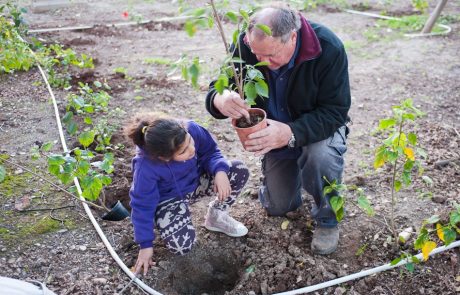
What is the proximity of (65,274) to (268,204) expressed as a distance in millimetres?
1180

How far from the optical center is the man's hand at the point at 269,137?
210 centimetres

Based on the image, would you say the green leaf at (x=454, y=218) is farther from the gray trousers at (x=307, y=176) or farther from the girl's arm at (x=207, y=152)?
the girl's arm at (x=207, y=152)

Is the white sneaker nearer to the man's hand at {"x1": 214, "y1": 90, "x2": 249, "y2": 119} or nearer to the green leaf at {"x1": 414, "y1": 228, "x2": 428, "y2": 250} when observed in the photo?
the man's hand at {"x1": 214, "y1": 90, "x2": 249, "y2": 119}

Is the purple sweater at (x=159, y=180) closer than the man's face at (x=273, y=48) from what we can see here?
No

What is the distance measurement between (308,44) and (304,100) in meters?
0.30

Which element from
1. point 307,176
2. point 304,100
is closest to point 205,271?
point 307,176

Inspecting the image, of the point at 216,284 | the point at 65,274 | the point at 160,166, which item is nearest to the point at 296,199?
the point at 216,284

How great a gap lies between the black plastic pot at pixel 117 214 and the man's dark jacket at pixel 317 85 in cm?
76

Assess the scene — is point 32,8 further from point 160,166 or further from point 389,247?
point 389,247

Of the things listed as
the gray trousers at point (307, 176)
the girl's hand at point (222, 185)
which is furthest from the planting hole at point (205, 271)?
the gray trousers at point (307, 176)

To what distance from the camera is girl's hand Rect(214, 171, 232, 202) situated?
239 centimetres

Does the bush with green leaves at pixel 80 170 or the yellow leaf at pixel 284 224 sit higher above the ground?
the bush with green leaves at pixel 80 170

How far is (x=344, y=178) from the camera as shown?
3.16 m

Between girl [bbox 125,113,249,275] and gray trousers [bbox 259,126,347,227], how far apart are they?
0.22m
